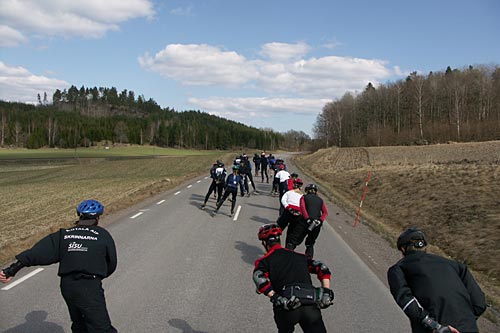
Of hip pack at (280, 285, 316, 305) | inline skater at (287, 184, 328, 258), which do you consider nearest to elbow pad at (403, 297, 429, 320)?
hip pack at (280, 285, 316, 305)

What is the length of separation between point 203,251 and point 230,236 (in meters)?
1.83

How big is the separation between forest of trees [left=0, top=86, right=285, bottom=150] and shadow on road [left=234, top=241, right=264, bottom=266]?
111625 millimetres

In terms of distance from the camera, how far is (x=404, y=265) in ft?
11.2

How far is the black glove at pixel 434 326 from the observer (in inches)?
120

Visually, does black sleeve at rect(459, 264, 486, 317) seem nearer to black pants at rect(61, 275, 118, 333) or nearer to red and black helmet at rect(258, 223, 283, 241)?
red and black helmet at rect(258, 223, 283, 241)

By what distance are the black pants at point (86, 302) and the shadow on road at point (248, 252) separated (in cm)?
481

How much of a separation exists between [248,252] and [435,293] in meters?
6.32

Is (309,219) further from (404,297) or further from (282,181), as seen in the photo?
(282,181)

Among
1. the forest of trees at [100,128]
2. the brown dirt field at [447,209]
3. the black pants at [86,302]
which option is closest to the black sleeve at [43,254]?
the black pants at [86,302]

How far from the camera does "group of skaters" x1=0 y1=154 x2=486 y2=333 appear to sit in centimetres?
319

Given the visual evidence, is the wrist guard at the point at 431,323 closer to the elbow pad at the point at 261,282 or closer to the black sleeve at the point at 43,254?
the elbow pad at the point at 261,282

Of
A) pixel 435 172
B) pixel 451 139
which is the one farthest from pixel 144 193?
pixel 451 139

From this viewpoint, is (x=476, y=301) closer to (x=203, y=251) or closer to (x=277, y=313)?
(x=277, y=313)

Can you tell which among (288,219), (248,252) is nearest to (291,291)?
(288,219)
